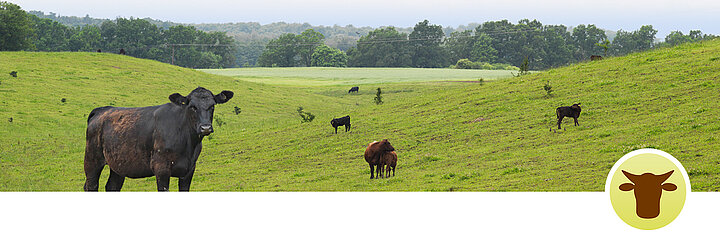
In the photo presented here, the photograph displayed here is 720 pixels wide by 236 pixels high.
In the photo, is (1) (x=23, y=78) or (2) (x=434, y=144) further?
(1) (x=23, y=78)

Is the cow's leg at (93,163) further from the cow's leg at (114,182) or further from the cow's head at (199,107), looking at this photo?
the cow's head at (199,107)

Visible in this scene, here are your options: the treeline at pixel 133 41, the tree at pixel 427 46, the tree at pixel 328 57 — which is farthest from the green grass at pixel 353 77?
the tree at pixel 427 46

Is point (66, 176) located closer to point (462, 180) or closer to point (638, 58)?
point (462, 180)

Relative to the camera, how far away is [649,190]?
7453 millimetres

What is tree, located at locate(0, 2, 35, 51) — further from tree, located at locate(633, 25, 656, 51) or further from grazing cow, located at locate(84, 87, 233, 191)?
tree, located at locate(633, 25, 656, 51)

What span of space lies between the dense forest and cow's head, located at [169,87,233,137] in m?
135

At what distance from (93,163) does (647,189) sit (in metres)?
9.46

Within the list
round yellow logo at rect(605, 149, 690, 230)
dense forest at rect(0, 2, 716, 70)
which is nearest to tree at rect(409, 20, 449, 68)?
dense forest at rect(0, 2, 716, 70)

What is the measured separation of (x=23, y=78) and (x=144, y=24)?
9966cm

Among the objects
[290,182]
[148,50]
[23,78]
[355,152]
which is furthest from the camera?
[148,50]

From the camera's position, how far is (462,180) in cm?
2102

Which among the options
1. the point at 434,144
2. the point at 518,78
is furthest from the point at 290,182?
A: the point at 518,78

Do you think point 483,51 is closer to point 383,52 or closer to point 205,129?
point 383,52

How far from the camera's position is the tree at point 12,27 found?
103m
